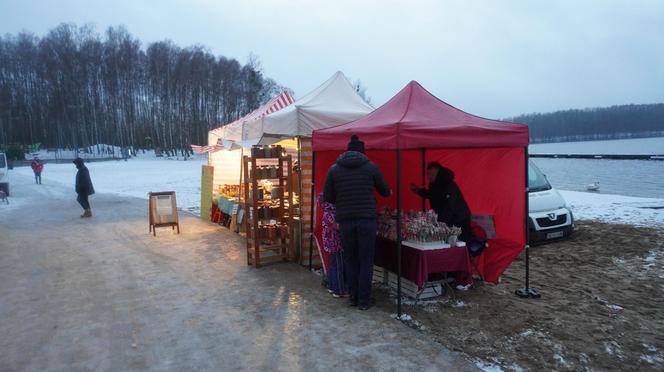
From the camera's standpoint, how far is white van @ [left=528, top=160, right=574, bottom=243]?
7527 millimetres

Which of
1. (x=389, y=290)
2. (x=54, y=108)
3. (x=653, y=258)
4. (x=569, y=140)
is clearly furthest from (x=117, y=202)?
(x=569, y=140)

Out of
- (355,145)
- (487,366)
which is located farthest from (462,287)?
(355,145)

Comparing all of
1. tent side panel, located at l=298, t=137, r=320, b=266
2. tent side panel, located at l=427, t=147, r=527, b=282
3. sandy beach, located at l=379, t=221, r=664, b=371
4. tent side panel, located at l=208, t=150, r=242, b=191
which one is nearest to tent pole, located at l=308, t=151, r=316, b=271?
tent side panel, located at l=298, t=137, r=320, b=266

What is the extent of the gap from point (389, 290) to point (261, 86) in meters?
58.3

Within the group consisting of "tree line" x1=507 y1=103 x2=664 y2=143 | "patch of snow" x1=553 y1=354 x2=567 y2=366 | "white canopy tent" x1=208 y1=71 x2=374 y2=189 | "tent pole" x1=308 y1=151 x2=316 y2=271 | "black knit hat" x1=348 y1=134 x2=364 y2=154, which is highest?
"tree line" x1=507 y1=103 x2=664 y2=143

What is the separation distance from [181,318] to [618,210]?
10.7 m

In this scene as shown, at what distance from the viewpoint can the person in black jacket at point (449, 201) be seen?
536 cm

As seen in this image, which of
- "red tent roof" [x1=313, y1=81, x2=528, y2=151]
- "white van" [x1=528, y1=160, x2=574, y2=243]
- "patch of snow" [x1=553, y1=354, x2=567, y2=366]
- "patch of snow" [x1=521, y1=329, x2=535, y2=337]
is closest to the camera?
"patch of snow" [x1=553, y1=354, x2=567, y2=366]

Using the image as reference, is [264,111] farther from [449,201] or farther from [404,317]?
[404,317]

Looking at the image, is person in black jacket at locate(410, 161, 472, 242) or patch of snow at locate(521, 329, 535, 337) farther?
person in black jacket at locate(410, 161, 472, 242)

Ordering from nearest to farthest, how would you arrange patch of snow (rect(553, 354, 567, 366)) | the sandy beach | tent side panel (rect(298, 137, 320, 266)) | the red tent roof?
1. patch of snow (rect(553, 354, 567, 366))
2. the sandy beach
3. the red tent roof
4. tent side panel (rect(298, 137, 320, 266))

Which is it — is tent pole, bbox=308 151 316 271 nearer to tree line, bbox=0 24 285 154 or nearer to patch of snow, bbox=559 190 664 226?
patch of snow, bbox=559 190 664 226

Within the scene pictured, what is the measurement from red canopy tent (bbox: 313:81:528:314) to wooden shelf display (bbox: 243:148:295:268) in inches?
35.3

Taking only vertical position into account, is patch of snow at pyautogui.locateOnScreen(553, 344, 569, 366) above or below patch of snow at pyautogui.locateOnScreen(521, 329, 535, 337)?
below
